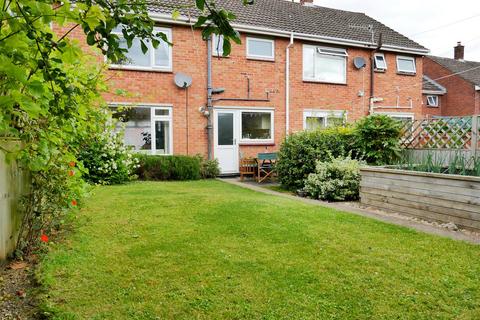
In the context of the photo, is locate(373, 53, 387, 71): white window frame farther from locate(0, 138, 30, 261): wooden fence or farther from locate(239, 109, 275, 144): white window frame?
locate(0, 138, 30, 261): wooden fence

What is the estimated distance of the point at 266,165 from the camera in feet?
34.7

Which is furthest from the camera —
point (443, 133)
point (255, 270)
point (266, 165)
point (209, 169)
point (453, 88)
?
point (453, 88)

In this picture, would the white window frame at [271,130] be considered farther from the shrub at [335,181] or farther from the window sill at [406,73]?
the window sill at [406,73]

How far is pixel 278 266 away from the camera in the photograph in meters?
3.25

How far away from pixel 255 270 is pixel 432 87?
25.1 meters

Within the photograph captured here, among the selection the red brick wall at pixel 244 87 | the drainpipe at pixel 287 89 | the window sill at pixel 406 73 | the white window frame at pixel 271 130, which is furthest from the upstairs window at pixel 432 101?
the white window frame at pixel 271 130

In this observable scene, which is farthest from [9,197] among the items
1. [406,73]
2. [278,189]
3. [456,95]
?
[456,95]

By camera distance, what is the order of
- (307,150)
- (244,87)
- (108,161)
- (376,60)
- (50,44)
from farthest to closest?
(376,60) → (244,87) → (108,161) → (307,150) → (50,44)

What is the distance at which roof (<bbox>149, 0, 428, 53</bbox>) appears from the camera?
1293 cm

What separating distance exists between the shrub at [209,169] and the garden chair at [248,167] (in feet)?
2.89

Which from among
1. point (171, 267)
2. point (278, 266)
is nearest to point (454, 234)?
point (278, 266)

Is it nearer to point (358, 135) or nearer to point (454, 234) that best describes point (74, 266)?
point (454, 234)

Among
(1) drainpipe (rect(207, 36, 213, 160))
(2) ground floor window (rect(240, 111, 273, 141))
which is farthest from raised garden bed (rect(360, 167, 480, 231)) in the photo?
(2) ground floor window (rect(240, 111, 273, 141))

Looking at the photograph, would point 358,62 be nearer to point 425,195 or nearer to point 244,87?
point 244,87
